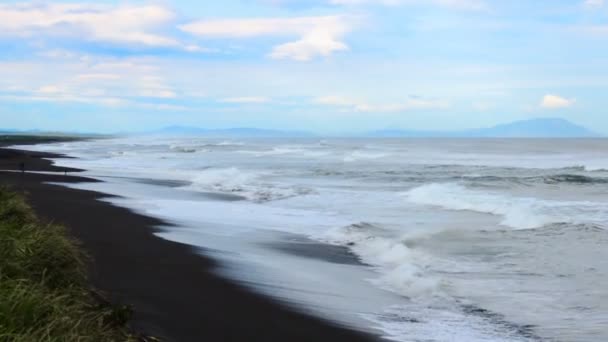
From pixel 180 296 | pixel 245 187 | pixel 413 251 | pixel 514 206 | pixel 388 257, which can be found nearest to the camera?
pixel 180 296

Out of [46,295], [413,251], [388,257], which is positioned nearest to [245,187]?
[413,251]

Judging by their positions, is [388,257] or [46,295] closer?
[46,295]

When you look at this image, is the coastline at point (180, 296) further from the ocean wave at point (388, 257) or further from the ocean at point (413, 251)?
the ocean wave at point (388, 257)

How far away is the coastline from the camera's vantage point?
661 cm

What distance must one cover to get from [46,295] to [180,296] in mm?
3100

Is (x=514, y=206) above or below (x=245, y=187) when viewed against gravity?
above

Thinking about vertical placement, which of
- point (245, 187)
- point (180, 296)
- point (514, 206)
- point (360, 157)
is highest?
point (360, 157)

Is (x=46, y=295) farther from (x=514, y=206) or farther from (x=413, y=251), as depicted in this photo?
(x=514, y=206)

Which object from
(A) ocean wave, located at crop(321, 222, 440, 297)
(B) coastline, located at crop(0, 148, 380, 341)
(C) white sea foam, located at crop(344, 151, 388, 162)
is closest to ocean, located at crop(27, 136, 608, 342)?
(A) ocean wave, located at crop(321, 222, 440, 297)

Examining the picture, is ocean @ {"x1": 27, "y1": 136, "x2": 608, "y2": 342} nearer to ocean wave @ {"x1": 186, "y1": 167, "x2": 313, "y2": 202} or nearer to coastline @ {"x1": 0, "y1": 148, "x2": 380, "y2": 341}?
ocean wave @ {"x1": 186, "y1": 167, "x2": 313, "y2": 202}

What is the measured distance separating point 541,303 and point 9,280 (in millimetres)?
6114

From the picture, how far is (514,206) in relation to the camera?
62.3 feet

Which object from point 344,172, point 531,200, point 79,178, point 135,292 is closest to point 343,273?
point 135,292

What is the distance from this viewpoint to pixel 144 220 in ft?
48.4
